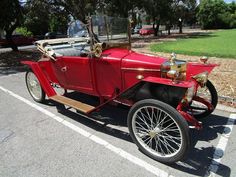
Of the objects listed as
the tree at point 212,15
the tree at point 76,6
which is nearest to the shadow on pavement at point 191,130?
the tree at point 76,6

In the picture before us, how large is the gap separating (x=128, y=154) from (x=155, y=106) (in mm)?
844

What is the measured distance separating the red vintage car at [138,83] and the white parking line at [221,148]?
40 cm

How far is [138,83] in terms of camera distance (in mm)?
3625

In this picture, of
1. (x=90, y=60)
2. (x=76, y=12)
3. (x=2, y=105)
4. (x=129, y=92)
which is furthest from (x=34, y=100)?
(x=76, y=12)

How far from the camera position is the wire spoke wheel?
18.7ft

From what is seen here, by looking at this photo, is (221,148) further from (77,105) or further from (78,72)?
(78,72)

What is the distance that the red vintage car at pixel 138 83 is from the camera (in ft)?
10.9

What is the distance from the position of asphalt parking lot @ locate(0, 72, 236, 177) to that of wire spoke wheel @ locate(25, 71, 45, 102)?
438 millimetres

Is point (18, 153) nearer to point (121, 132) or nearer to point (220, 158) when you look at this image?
point (121, 132)

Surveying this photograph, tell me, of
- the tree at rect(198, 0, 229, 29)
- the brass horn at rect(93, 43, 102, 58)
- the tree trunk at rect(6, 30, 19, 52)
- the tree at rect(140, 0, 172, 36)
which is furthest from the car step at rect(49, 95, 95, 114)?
the tree at rect(198, 0, 229, 29)

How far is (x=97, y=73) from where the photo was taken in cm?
429

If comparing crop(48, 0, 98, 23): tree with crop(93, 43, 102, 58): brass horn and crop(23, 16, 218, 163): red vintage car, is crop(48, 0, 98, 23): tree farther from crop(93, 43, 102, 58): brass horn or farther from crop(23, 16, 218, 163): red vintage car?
crop(93, 43, 102, 58): brass horn

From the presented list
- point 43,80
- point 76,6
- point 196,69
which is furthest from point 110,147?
point 76,6

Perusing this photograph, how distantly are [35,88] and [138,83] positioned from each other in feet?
10.6
